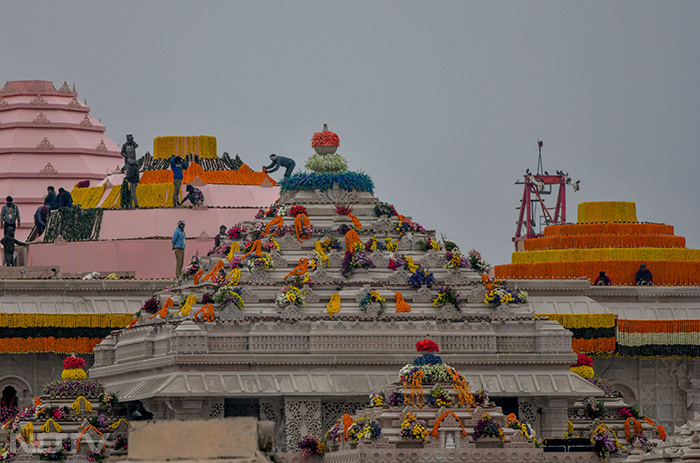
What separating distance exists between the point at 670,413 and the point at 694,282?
7275mm

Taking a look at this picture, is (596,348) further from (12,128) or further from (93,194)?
(12,128)

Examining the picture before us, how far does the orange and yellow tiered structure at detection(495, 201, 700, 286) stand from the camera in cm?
8406

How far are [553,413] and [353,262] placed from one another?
302 inches

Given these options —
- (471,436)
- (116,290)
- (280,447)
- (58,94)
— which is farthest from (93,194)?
(471,436)

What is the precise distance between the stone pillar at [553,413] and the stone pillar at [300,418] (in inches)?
263

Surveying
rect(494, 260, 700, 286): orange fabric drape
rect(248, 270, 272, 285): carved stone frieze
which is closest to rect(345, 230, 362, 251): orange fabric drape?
rect(248, 270, 272, 285): carved stone frieze

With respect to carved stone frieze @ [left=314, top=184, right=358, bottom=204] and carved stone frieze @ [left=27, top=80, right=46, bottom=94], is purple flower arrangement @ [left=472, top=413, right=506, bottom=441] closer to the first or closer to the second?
carved stone frieze @ [left=314, top=184, right=358, bottom=204]

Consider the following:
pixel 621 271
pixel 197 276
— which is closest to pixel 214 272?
pixel 197 276

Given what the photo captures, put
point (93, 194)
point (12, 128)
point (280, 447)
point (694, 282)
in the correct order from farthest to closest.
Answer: point (12, 128) < point (93, 194) < point (694, 282) < point (280, 447)

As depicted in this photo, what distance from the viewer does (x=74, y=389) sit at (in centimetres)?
6253

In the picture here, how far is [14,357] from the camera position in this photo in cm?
7381

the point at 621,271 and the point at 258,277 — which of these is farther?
the point at 621,271

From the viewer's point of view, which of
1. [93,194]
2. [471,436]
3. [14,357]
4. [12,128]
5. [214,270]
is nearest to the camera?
[471,436]

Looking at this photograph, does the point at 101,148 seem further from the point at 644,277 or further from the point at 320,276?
the point at 320,276
